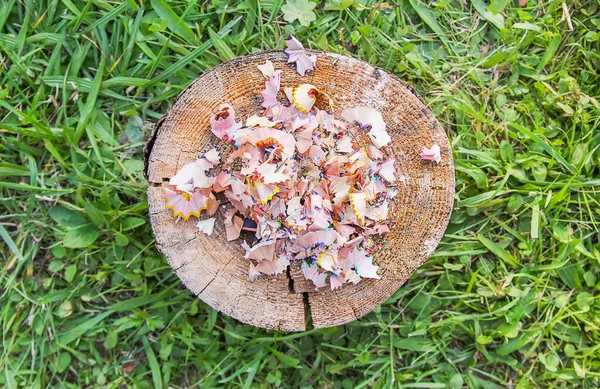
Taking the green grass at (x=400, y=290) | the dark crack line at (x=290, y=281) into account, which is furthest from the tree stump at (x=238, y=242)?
the green grass at (x=400, y=290)

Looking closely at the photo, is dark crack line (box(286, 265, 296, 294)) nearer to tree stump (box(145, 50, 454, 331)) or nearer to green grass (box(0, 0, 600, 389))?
tree stump (box(145, 50, 454, 331))

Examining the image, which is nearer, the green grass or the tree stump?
the tree stump

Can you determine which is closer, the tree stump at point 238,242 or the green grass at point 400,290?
the tree stump at point 238,242

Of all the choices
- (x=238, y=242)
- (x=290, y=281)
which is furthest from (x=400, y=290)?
(x=238, y=242)

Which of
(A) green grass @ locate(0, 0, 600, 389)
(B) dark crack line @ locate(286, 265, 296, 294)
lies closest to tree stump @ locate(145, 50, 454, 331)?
(B) dark crack line @ locate(286, 265, 296, 294)

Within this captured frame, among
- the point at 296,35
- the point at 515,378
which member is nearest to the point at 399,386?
the point at 515,378

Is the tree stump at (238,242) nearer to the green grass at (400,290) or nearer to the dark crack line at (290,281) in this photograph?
the dark crack line at (290,281)

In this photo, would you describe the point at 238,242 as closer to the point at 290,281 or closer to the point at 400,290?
the point at 290,281
